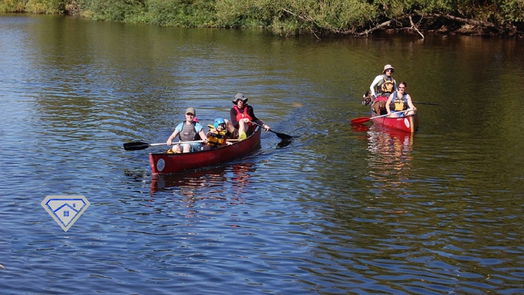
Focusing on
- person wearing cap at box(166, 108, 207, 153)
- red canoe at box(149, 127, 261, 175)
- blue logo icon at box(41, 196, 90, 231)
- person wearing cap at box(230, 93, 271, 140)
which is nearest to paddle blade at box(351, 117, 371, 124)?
person wearing cap at box(230, 93, 271, 140)

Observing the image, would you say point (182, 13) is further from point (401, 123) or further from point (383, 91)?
point (401, 123)

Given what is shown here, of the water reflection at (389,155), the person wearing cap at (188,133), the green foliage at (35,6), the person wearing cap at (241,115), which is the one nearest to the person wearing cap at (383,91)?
Result: the water reflection at (389,155)

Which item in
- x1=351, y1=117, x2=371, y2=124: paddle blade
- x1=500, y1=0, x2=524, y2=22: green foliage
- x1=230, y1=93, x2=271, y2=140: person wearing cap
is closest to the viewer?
x1=230, y1=93, x2=271, y2=140: person wearing cap

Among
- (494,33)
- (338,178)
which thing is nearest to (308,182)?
(338,178)

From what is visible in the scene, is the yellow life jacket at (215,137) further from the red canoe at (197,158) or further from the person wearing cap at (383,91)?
the person wearing cap at (383,91)

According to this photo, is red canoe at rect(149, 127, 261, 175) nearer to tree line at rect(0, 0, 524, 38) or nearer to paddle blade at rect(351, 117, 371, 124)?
paddle blade at rect(351, 117, 371, 124)

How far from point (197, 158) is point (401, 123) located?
29.0 ft

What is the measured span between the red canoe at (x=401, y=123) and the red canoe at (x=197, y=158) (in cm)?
614

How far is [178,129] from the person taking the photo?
22359mm

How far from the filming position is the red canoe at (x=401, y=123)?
27.0 m

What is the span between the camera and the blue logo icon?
16.2m

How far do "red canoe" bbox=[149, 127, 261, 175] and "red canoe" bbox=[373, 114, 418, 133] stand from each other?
6.14 m

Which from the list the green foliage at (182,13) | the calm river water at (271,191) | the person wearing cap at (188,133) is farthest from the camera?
the green foliage at (182,13)

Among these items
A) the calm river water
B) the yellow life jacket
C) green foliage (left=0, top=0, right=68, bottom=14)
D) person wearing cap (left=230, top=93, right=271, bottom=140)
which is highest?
green foliage (left=0, top=0, right=68, bottom=14)
